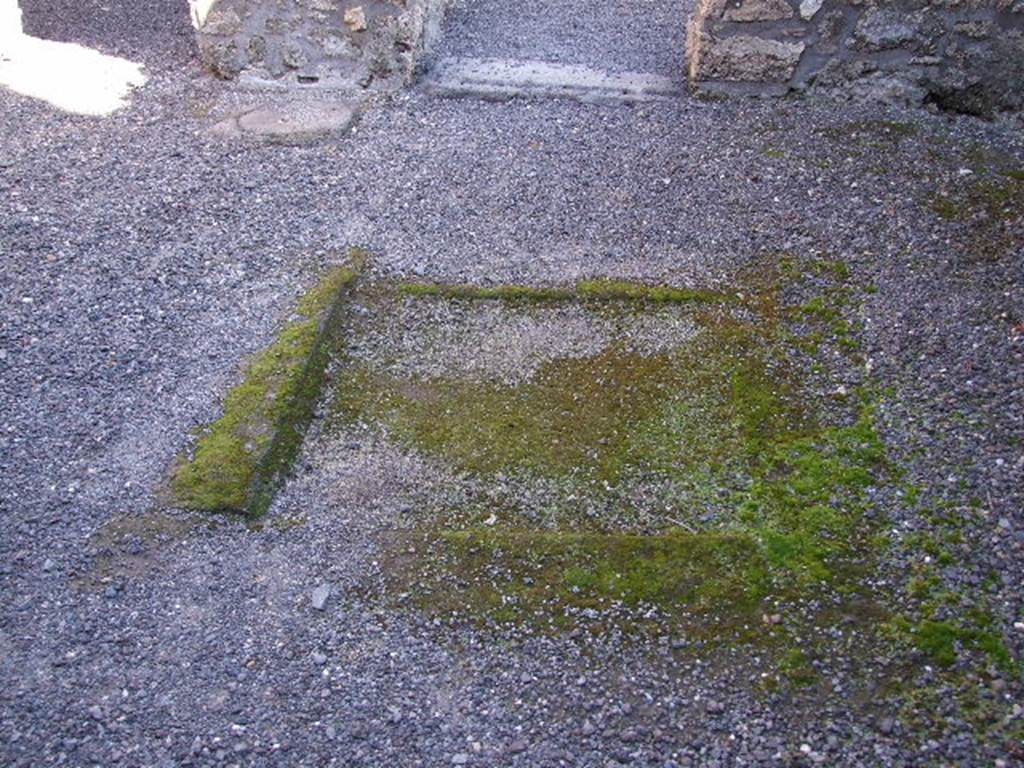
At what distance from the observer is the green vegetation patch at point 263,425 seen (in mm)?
3297

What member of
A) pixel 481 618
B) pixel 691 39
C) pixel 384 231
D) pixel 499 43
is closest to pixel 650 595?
pixel 481 618

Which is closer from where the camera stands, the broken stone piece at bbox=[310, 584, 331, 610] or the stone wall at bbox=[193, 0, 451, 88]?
the broken stone piece at bbox=[310, 584, 331, 610]

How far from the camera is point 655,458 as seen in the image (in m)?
3.50

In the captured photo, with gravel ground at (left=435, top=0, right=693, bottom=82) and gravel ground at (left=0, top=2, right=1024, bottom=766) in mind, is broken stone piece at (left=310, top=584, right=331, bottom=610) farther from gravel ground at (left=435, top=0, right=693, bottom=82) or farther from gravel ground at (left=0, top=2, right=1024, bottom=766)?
gravel ground at (left=435, top=0, right=693, bottom=82)

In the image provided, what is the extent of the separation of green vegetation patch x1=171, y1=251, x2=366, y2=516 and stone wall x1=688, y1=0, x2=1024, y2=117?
2.91 meters

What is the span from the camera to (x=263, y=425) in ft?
11.6

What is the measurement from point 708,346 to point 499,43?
334cm

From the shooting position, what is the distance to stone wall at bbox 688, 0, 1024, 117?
5340mm

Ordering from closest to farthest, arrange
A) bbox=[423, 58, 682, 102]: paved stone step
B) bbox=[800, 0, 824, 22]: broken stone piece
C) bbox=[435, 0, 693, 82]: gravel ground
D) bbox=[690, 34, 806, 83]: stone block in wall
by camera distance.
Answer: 1. bbox=[800, 0, 824, 22]: broken stone piece
2. bbox=[690, 34, 806, 83]: stone block in wall
3. bbox=[423, 58, 682, 102]: paved stone step
4. bbox=[435, 0, 693, 82]: gravel ground

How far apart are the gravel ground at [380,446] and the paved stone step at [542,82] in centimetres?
15

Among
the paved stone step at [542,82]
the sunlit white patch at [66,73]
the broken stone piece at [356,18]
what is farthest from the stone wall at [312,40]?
the sunlit white patch at [66,73]

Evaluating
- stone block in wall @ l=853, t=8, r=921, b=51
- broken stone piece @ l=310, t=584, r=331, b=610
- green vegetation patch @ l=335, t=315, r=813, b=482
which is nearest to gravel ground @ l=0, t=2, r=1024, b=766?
broken stone piece @ l=310, t=584, r=331, b=610

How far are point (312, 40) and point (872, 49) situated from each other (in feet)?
10.5

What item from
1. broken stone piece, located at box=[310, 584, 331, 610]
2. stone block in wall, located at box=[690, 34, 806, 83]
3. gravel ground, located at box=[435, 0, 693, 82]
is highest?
stone block in wall, located at box=[690, 34, 806, 83]
